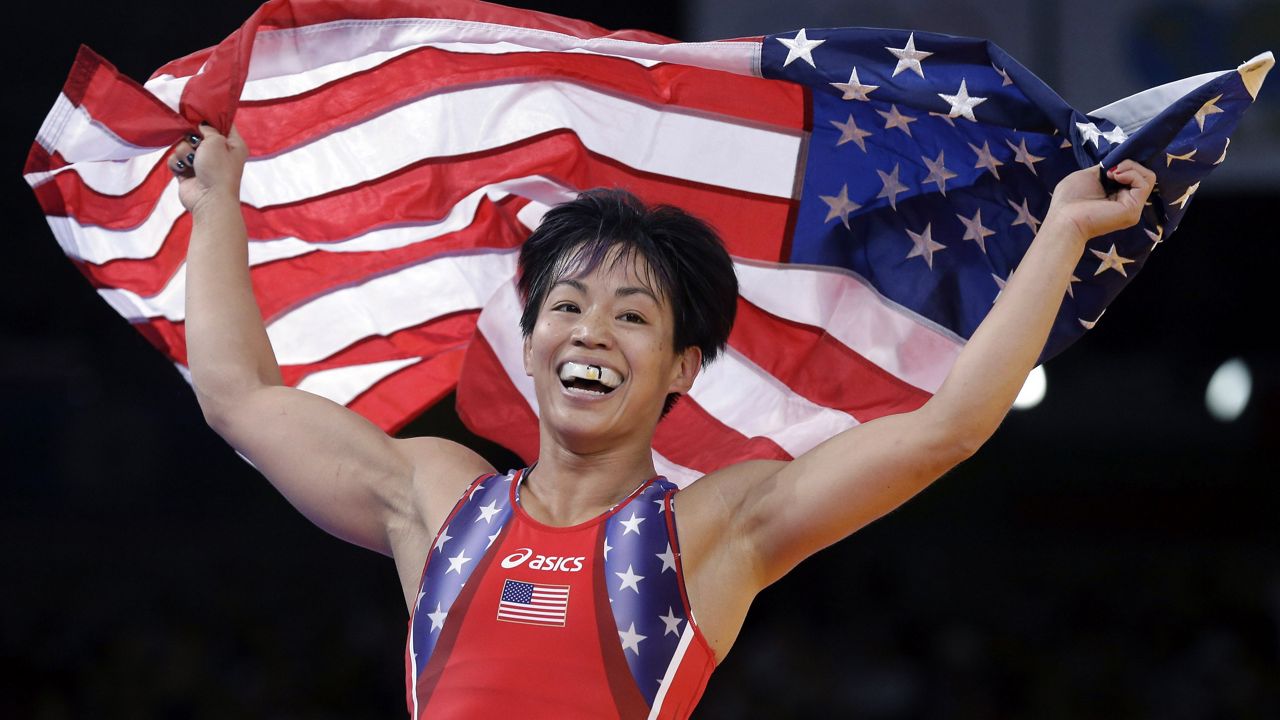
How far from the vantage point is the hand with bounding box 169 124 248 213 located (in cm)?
307

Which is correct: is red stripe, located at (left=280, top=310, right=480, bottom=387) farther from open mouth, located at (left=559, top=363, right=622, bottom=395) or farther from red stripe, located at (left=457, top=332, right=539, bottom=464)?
open mouth, located at (left=559, top=363, right=622, bottom=395)

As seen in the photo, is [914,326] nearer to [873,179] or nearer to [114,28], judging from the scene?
[873,179]

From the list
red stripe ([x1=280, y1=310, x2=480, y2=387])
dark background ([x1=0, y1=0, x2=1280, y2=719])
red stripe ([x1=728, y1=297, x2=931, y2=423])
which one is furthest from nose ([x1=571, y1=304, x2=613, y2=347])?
dark background ([x1=0, y1=0, x2=1280, y2=719])

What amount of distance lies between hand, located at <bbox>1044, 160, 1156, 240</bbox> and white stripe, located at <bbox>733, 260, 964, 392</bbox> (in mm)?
617

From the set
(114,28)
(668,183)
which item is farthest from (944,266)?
(114,28)

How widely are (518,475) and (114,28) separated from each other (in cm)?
550

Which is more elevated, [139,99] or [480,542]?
[139,99]

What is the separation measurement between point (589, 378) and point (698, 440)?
2.56 feet

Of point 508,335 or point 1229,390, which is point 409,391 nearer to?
point 508,335

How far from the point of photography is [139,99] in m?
3.14

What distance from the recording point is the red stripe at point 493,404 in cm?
362

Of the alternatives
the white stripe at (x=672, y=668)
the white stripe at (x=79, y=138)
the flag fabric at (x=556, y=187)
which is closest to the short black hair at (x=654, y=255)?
the flag fabric at (x=556, y=187)

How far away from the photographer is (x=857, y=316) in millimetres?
3314

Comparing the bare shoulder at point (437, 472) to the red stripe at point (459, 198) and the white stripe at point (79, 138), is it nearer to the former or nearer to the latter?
the red stripe at point (459, 198)
